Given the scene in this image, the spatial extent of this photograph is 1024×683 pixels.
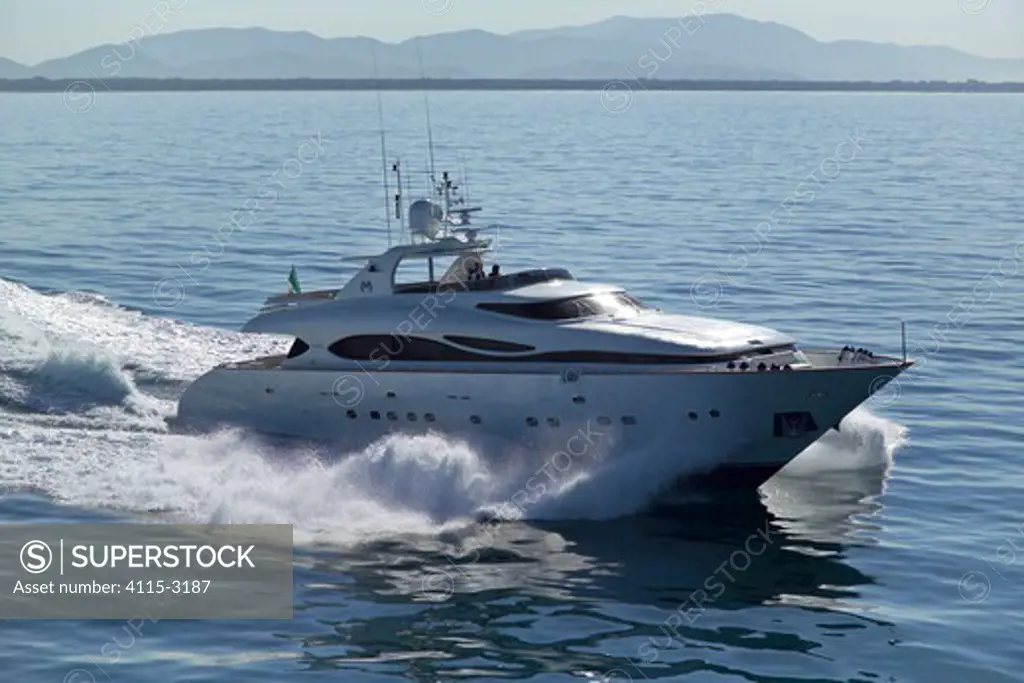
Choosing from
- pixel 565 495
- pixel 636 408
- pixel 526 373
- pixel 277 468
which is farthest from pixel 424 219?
pixel 565 495

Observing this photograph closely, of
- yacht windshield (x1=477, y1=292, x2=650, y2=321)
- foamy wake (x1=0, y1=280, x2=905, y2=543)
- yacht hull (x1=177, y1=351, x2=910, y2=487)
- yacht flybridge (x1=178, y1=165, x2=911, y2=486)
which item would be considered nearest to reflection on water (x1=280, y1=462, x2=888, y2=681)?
foamy wake (x1=0, y1=280, x2=905, y2=543)

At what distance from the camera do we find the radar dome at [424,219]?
2431cm

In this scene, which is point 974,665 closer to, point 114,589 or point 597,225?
point 114,589

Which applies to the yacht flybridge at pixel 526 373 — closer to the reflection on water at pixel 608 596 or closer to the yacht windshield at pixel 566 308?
the yacht windshield at pixel 566 308

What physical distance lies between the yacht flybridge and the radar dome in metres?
0.02

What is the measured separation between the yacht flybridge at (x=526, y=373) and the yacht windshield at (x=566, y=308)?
3cm

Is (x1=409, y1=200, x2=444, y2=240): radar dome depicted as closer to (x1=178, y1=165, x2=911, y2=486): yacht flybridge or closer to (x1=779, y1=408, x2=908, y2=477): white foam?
(x1=178, y1=165, x2=911, y2=486): yacht flybridge

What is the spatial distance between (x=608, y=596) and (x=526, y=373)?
15.4 feet

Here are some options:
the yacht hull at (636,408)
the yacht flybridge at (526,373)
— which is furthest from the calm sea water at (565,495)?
the yacht flybridge at (526,373)

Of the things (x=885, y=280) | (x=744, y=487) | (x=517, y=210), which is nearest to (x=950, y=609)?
(x=744, y=487)

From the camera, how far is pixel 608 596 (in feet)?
59.3

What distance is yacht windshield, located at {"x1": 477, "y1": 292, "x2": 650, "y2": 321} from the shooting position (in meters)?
22.5

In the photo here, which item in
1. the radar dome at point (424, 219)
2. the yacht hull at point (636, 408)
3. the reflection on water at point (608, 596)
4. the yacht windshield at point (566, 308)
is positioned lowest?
the reflection on water at point (608, 596)

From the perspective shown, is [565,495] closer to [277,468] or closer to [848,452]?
[277,468]
